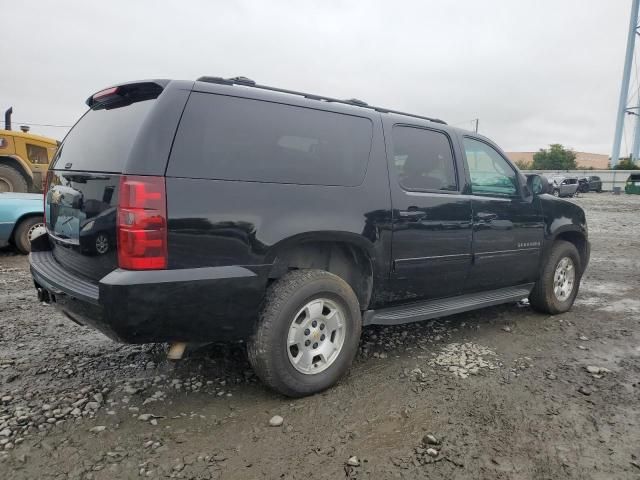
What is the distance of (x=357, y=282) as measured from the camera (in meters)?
3.32

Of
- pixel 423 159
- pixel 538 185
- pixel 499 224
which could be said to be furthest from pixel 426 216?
pixel 538 185

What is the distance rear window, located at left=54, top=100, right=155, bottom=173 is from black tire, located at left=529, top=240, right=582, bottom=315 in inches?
160

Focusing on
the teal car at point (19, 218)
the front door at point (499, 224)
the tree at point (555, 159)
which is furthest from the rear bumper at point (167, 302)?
the tree at point (555, 159)

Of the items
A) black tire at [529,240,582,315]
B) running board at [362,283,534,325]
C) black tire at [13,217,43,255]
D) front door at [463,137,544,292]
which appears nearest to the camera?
running board at [362,283,534,325]

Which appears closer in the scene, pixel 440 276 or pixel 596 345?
pixel 440 276

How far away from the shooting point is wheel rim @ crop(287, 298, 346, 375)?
113 inches

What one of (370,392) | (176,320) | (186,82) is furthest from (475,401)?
(186,82)

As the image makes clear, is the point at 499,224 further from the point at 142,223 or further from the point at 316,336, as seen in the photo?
the point at 142,223

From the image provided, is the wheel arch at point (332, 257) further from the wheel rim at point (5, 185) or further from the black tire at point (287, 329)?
the wheel rim at point (5, 185)

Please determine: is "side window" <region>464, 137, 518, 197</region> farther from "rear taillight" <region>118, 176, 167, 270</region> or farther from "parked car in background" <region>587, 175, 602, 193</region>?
"parked car in background" <region>587, 175, 602, 193</region>

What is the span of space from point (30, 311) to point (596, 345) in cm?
536

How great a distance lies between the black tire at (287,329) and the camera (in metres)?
2.72

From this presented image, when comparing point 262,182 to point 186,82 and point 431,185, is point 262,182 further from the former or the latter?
point 431,185

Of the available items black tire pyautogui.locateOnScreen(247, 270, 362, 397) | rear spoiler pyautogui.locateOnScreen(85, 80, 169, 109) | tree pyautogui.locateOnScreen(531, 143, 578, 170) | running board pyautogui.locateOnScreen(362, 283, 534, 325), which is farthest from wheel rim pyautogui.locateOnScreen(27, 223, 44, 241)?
tree pyautogui.locateOnScreen(531, 143, 578, 170)
